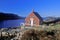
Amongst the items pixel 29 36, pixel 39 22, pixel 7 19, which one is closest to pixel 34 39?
pixel 29 36

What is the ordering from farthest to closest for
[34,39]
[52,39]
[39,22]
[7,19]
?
1. [7,19]
2. [39,22]
3. [34,39]
4. [52,39]

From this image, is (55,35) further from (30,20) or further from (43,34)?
(30,20)

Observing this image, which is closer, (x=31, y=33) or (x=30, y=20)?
(x=31, y=33)

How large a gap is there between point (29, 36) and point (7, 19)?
1484cm

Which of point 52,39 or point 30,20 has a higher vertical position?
point 30,20

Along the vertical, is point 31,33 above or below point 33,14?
below

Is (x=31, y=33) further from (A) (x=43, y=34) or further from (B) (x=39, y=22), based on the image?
(B) (x=39, y=22)

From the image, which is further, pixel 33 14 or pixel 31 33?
pixel 33 14

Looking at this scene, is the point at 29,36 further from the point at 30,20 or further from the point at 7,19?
the point at 7,19

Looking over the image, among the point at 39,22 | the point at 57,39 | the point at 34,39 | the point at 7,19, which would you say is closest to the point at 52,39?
the point at 57,39

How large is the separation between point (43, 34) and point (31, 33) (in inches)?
23.8

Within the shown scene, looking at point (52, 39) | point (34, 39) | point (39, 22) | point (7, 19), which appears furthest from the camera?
point (7, 19)

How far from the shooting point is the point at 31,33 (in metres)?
8.58

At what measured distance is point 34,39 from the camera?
8.47 metres
